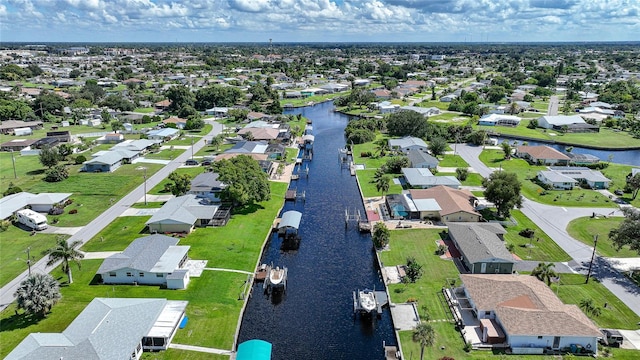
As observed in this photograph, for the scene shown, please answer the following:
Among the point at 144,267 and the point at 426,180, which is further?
the point at 426,180

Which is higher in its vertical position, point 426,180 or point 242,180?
point 242,180

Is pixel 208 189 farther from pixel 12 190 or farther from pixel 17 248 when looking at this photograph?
pixel 12 190

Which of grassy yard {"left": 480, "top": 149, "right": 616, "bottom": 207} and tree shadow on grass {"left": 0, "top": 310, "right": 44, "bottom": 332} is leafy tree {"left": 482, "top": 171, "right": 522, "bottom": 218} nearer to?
grassy yard {"left": 480, "top": 149, "right": 616, "bottom": 207}

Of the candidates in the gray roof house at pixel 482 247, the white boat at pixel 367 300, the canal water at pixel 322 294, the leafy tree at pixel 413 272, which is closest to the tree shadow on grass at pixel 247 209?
the canal water at pixel 322 294

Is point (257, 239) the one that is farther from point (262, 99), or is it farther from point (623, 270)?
point (262, 99)

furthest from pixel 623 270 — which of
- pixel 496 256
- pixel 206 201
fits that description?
pixel 206 201

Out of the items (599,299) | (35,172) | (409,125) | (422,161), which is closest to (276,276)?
(599,299)

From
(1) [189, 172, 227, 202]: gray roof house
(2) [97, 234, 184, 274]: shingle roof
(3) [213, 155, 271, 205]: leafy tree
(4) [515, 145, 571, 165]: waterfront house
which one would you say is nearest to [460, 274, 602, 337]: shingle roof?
(2) [97, 234, 184, 274]: shingle roof

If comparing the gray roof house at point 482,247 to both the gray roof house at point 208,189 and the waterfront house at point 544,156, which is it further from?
the waterfront house at point 544,156
